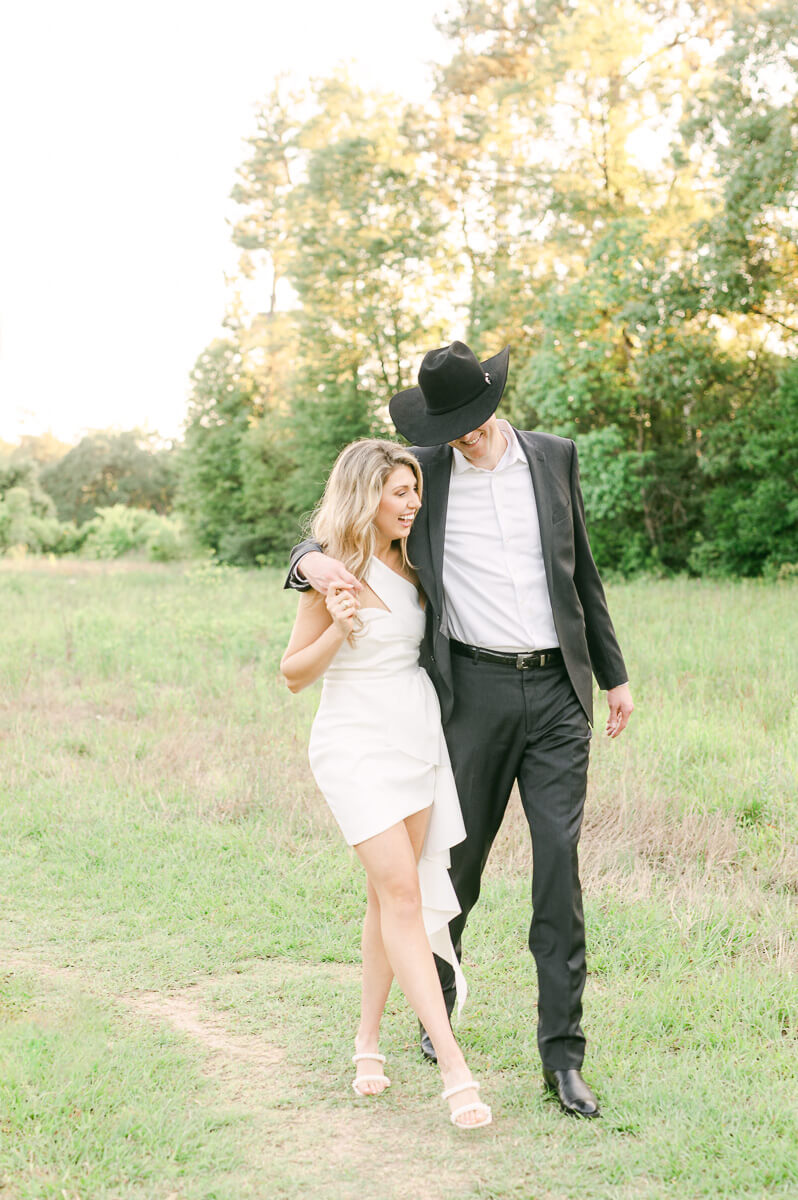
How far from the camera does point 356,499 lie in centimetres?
360

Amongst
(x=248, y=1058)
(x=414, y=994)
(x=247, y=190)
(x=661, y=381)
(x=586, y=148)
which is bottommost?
(x=248, y=1058)

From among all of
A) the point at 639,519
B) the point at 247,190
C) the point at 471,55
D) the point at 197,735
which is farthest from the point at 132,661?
the point at 247,190

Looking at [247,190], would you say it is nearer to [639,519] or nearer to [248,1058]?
[639,519]

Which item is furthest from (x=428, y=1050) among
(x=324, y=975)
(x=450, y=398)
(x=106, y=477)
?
(x=106, y=477)

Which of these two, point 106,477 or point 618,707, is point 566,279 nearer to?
point 618,707

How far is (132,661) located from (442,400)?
9328mm

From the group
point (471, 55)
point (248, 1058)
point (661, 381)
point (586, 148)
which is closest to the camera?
point (248, 1058)

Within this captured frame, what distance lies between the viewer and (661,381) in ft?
68.9

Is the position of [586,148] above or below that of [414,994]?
above

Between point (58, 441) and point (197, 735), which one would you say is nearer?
point (197, 735)

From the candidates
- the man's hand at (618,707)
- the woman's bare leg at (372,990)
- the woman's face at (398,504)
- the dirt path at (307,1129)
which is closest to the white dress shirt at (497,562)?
the woman's face at (398,504)

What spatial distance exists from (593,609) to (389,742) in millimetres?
940

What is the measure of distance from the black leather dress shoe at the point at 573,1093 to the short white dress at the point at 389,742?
0.61 metres

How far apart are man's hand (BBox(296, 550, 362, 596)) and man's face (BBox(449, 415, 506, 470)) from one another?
0.63 m
